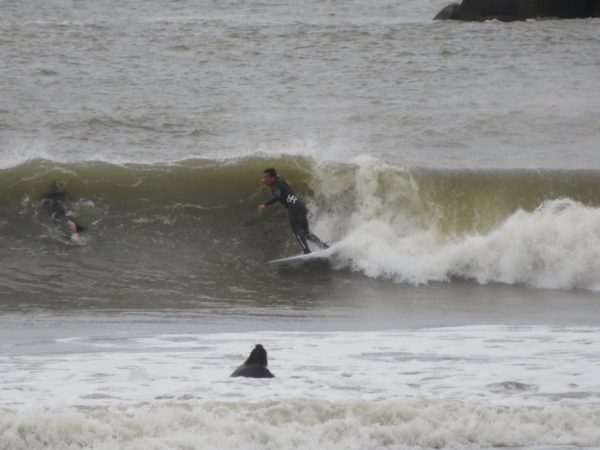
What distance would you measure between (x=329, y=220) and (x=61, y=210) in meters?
3.95

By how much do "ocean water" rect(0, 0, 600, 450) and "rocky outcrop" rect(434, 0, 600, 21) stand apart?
1.39 meters

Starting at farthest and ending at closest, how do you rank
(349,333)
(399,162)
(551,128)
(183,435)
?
1. (551,128)
2. (399,162)
3. (349,333)
4. (183,435)

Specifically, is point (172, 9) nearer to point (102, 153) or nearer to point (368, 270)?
point (102, 153)

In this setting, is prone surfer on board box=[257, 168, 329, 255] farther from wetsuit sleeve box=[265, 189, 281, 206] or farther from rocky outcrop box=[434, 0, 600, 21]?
rocky outcrop box=[434, 0, 600, 21]

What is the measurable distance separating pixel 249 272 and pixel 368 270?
5.19ft

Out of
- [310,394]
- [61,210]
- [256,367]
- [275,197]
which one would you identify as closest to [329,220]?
[275,197]

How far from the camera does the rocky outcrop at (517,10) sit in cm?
3631

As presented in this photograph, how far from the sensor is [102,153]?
21922 millimetres

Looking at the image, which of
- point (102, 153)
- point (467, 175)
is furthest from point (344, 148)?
point (102, 153)

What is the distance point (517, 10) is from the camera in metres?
36.4

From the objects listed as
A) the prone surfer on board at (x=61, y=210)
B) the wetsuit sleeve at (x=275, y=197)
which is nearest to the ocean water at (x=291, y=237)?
the prone surfer on board at (x=61, y=210)

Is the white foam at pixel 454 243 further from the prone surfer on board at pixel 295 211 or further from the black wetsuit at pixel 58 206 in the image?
the black wetsuit at pixel 58 206

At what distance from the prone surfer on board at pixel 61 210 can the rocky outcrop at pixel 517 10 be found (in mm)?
19874

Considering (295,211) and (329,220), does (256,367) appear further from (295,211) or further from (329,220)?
(329,220)
